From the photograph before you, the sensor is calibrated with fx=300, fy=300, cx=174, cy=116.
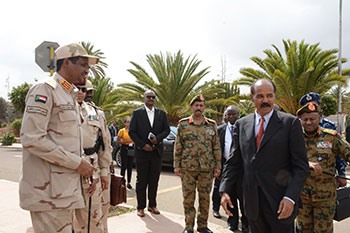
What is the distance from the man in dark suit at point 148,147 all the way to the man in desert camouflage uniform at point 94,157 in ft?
5.66

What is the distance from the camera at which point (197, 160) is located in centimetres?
438

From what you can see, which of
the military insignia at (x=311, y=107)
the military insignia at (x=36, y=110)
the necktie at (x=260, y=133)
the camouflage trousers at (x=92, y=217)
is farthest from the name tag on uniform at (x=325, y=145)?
the military insignia at (x=36, y=110)

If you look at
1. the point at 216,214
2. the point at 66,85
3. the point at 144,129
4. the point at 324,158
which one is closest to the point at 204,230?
the point at 216,214

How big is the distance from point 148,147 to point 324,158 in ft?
9.27

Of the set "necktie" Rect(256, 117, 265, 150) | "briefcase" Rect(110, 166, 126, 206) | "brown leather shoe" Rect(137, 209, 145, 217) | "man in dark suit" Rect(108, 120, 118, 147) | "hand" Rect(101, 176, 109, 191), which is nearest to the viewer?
"necktie" Rect(256, 117, 265, 150)

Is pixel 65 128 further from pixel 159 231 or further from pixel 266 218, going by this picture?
pixel 159 231

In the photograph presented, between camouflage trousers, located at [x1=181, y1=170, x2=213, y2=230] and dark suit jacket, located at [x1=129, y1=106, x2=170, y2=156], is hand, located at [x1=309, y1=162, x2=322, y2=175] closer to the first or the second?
camouflage trousers, located at [x1=181, y1=170, x2=213, y2=230]

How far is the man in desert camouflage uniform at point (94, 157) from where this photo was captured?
10.2ft

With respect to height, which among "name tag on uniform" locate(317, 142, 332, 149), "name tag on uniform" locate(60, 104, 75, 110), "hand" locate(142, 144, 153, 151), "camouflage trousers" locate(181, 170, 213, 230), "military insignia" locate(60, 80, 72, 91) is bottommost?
"camouflage trousers" locate(181, 170, 213, 230)

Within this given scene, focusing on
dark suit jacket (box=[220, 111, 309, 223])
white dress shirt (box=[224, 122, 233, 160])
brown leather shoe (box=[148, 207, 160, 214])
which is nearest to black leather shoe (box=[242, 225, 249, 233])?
white dress shirt (box=[224, 122, 233, 160])

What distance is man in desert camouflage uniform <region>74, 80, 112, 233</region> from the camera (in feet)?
10.2

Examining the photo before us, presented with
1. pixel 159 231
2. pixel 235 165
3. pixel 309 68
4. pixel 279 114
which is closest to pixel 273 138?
pixel 279 114

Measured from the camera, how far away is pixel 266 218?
8.25 feet

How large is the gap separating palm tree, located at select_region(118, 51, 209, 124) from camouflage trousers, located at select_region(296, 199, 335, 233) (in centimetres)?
1668
